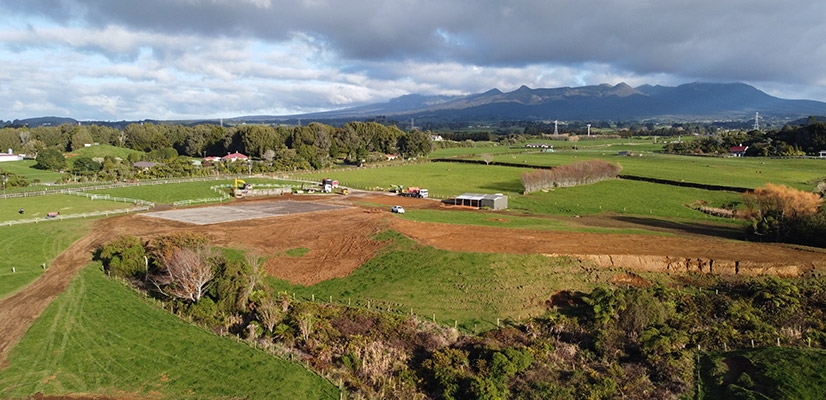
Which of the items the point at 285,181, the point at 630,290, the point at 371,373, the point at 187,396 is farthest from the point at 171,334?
the point at 285,181

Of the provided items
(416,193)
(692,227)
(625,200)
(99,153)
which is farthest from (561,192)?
(99,153)

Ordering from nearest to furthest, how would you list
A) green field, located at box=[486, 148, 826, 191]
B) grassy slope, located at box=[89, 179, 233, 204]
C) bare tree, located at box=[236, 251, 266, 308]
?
bare tree, located at box=[236, 251, 266, 308] < grassy slope, located at box=[89, 179, 233, 204] < green field, located at box=[486, 148, 826, 191]

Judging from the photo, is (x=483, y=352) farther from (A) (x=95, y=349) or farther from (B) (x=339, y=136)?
(B) (x=339, y=136)

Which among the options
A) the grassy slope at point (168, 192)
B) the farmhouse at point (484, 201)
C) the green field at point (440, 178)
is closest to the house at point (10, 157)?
the grassy slope at point (168, 192)

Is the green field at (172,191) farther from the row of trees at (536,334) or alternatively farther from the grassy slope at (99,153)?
the grassy slope at (99,153)

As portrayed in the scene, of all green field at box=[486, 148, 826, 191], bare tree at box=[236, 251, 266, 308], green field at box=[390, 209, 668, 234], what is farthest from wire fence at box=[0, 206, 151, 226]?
green field at box=[486, 148, 826, 191]

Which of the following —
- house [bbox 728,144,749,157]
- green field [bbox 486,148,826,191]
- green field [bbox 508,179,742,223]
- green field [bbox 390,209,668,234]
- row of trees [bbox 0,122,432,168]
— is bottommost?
green field [bbox 508,179,742,223]

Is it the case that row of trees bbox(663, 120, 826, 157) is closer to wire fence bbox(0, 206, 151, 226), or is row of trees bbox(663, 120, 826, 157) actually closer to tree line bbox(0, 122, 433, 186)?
tree line bbox(0, 122, 433, 186)
